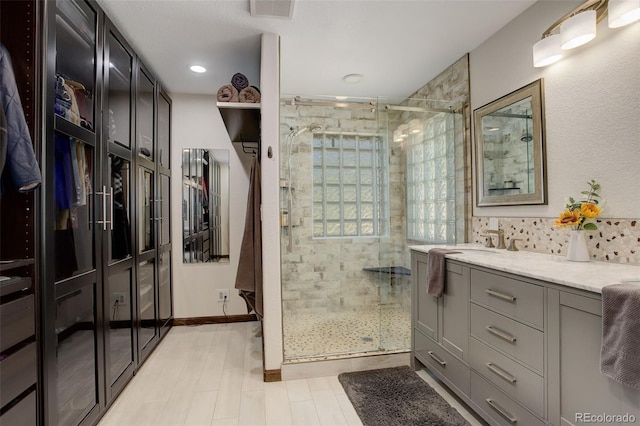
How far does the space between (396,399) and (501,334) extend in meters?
0.81

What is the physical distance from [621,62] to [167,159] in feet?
11.6

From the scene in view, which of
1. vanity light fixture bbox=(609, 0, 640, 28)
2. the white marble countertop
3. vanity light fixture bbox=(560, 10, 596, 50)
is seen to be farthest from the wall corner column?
vanity light fixture bbox=(609, 0, 640, 28)

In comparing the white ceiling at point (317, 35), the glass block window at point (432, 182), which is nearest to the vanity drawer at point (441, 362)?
the glass block window at point (432, 182)

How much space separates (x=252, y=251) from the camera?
262 centimetres

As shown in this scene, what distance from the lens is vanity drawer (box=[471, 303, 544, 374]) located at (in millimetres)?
1328

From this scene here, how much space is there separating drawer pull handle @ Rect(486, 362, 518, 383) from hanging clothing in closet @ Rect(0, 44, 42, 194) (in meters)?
2.24

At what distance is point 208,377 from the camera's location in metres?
2.22

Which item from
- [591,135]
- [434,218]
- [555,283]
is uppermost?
[591,135]

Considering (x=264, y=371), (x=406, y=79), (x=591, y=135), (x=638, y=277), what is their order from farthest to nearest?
(x=406, y=79) < (x=264, y=371) < (x=591, y=135) < (x=638, y=277)

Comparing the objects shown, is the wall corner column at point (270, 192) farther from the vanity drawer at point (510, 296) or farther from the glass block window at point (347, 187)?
the vanity drawer at point (510, 296)

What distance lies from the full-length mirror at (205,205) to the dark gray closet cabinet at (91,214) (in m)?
0.75

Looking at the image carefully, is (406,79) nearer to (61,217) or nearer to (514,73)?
(514,73)

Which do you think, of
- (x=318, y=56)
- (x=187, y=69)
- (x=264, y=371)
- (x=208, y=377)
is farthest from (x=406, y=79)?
(x=208, y=377)

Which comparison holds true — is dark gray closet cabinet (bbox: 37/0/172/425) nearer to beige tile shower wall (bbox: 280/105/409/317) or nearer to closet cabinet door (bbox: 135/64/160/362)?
closet cabinet door (bbox: 135/64/160/362)
